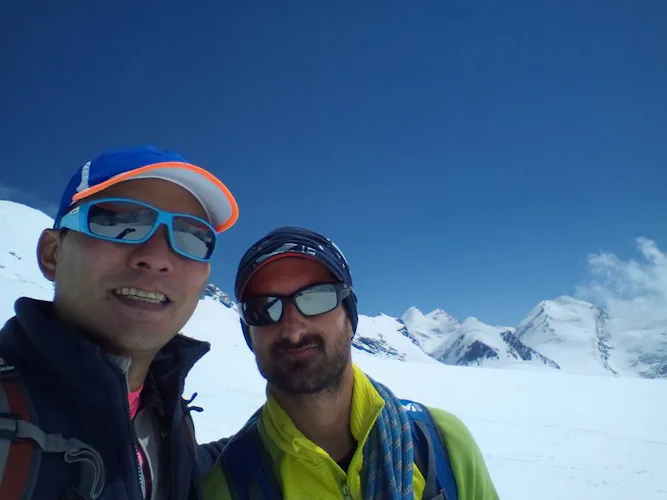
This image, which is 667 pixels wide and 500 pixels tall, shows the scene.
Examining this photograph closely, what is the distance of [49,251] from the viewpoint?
1.98 m

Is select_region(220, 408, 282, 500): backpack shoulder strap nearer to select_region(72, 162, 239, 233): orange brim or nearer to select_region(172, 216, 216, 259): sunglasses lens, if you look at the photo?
select_region(172, 216, 216, 259): sunglasses lens

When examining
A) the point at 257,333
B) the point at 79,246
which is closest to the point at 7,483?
the point at 79,246

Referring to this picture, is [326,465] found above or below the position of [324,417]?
below

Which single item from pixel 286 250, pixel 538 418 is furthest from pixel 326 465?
pixel 538 418

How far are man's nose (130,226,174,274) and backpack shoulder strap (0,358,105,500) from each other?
626 mm

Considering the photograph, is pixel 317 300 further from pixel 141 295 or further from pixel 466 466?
pixel 466 466

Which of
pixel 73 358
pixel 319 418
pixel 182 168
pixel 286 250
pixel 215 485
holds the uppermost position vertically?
pixel 182 168

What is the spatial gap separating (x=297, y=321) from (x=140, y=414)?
1.00 m

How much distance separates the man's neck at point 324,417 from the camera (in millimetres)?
2529

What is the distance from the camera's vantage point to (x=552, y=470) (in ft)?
33.9

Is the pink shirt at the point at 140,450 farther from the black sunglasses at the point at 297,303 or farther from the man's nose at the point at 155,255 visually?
the black sunglasses at the point at 297,303

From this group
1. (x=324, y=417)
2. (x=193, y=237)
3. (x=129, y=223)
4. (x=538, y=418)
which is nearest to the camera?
(x=129, y=223)

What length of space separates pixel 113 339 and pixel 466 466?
202 cm

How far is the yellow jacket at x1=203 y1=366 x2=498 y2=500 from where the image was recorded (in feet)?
7.26
